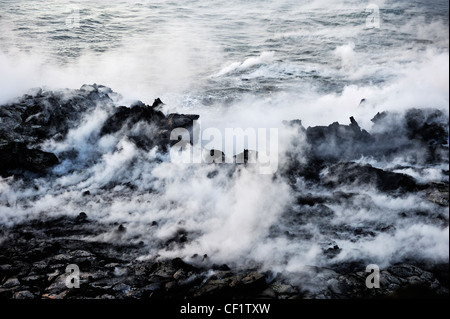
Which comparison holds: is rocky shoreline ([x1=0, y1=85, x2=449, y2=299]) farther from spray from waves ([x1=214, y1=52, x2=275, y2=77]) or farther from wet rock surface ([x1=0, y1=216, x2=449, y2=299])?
spray from waves ([x1=214, y1=52, x2=275, y2=77])

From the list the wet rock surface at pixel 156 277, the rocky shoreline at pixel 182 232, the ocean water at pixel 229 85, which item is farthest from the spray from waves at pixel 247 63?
the wet rock surface at pixel 156 277

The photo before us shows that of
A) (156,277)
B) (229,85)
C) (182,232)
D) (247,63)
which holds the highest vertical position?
(247,63)

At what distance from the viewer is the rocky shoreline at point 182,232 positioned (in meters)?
6.65

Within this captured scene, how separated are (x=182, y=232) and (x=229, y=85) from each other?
13.2 meters

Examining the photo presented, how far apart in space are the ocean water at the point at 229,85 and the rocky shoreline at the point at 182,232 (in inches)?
13.7

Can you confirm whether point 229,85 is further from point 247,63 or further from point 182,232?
point 182,232

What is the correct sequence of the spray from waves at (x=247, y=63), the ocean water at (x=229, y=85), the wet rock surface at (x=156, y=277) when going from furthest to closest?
the spray from waves at (x=247, y=63)
the ocean water at (x=229, y=85)
the wet rock surface at (x=156, y=277)

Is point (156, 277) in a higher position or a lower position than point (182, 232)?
lower

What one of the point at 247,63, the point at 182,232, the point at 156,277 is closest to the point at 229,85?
the point at 247,63

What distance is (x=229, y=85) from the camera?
20703 millimetres

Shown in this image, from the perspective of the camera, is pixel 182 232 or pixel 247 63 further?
pixel 247 63

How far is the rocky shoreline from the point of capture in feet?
21.8

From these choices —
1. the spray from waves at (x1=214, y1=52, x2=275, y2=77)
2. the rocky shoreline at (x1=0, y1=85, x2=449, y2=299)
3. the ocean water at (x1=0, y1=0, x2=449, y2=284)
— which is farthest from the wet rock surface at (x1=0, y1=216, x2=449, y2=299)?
the spray from waves at (x1=214, y1=52, x2=275, y2=77)

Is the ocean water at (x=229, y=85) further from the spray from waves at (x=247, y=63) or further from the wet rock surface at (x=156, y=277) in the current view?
the wet rock surface at (x=156, y=277)
